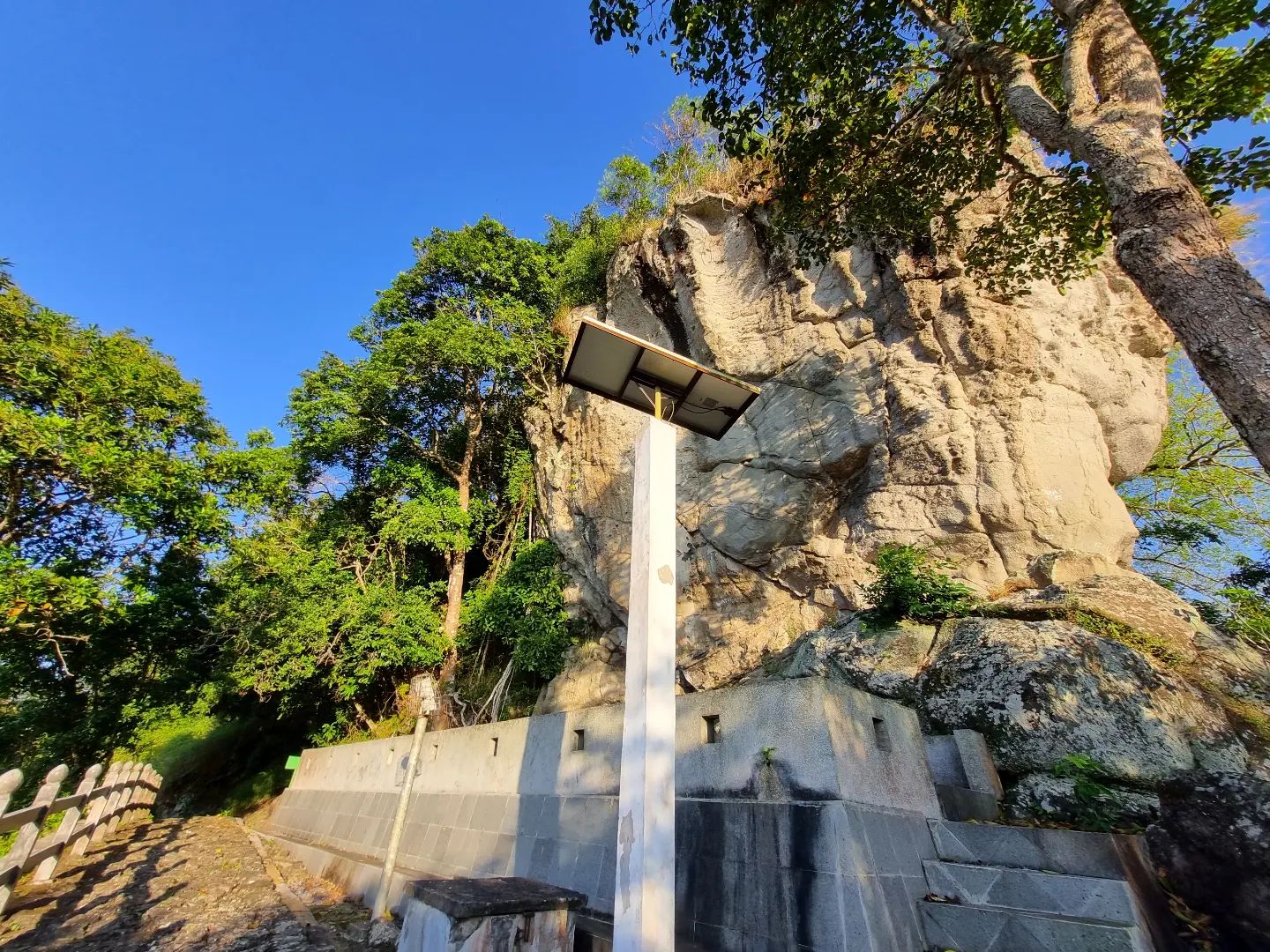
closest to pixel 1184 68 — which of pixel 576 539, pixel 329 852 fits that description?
pixel 576 539

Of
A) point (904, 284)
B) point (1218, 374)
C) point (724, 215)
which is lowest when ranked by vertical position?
point (1218, 374)

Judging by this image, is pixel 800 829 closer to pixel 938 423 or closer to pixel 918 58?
pixel 938 423

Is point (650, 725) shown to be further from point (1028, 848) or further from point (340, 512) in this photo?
point (340, 512)

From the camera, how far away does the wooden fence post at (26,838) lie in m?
4.88

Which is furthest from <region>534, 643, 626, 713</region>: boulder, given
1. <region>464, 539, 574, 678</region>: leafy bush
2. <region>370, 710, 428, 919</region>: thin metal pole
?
<region>370, 710, 428, 919</region>: thin metal pole

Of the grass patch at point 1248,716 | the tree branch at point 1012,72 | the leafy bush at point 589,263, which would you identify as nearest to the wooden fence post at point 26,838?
the grass patch at point 1248,716

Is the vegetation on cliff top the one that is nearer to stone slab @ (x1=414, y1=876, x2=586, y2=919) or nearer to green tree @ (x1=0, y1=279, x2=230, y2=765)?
green tree @ (x1=0, y1=279, x2=230, y2=765)

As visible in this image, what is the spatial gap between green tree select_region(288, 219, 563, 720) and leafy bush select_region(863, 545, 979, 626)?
10.1m

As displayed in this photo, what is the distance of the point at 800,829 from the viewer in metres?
3.49

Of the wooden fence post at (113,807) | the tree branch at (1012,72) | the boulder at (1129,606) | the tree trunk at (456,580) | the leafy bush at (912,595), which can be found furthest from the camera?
the tree trunk at (456,580)

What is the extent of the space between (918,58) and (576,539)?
1006cm

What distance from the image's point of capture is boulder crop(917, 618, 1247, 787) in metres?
4.07

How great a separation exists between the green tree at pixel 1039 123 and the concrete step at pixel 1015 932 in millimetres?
2774

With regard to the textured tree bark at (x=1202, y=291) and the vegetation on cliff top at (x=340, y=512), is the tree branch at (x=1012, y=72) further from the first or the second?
the vegetation on cliff top at (x=340, y=512)
